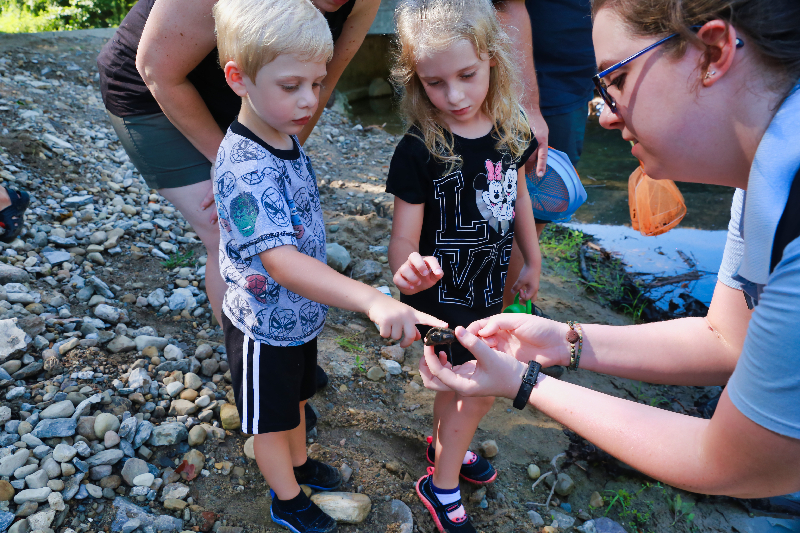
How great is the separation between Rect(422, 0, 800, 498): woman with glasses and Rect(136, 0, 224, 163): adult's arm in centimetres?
123

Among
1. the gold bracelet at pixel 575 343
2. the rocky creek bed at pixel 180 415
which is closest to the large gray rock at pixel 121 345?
the rocky creek bed at pixel 180 415

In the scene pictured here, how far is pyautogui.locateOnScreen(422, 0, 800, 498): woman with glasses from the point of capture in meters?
1.03

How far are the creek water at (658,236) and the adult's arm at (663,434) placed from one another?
8.73 feet

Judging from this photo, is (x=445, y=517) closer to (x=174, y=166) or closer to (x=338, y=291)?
(x=338, y=291)

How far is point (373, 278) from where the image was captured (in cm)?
352

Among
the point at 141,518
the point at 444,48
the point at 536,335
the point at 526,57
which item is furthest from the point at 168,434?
the point at 526,57

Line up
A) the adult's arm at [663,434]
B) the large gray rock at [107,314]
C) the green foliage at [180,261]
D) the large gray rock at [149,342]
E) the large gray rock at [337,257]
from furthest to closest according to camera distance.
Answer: the large gray rock at [337,257] → the green foliage at [180,261] → the large gray rock at [107,314] → the large gray rock at [149,342] → the adult's arm at [663,434]

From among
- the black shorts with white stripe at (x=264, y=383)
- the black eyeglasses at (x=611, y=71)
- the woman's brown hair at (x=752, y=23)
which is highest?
the woman's brown hair at (x=752, y=23)

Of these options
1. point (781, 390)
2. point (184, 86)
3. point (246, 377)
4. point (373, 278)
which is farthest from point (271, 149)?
point (373, 278)

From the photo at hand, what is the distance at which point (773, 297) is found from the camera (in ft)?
3.40

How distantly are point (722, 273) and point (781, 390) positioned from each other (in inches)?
25.1

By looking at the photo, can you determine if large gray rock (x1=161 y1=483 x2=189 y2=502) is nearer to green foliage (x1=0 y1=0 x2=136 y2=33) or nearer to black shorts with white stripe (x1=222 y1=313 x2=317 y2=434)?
black shorts with white stripe (x1=222 y1=313 x2=317 y2=434)

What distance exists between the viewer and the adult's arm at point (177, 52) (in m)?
1.78

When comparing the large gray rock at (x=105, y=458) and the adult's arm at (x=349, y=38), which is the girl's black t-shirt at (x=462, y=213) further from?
the large gray rock at (x=105, y=458)
